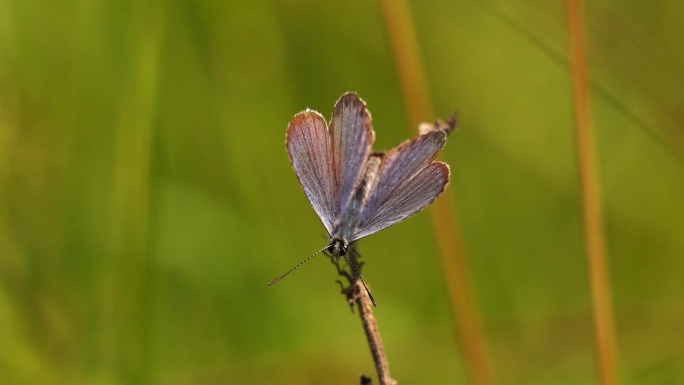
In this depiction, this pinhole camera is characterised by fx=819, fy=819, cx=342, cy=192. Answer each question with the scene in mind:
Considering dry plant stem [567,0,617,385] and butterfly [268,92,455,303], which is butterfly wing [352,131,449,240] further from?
dry plant stem [567,0,617,385]

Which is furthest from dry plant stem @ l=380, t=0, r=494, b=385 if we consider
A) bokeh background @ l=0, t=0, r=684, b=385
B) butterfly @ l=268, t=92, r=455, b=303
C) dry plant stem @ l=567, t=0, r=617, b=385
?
Answer: bokeh background @ l=0, t=0, r=684, b=385

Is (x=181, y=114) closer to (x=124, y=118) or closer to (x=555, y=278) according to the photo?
(x=124, y=118)

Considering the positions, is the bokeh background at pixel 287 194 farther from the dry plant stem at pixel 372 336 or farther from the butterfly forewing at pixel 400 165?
the dry plant stem at pixel 372 336

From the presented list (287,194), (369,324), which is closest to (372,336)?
(369,324)

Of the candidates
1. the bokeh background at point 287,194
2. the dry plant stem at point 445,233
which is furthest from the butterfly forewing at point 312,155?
the bokeh background at point 287,194

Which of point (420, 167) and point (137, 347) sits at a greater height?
point (137, 347)

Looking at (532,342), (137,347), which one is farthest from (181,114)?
(532,342)
